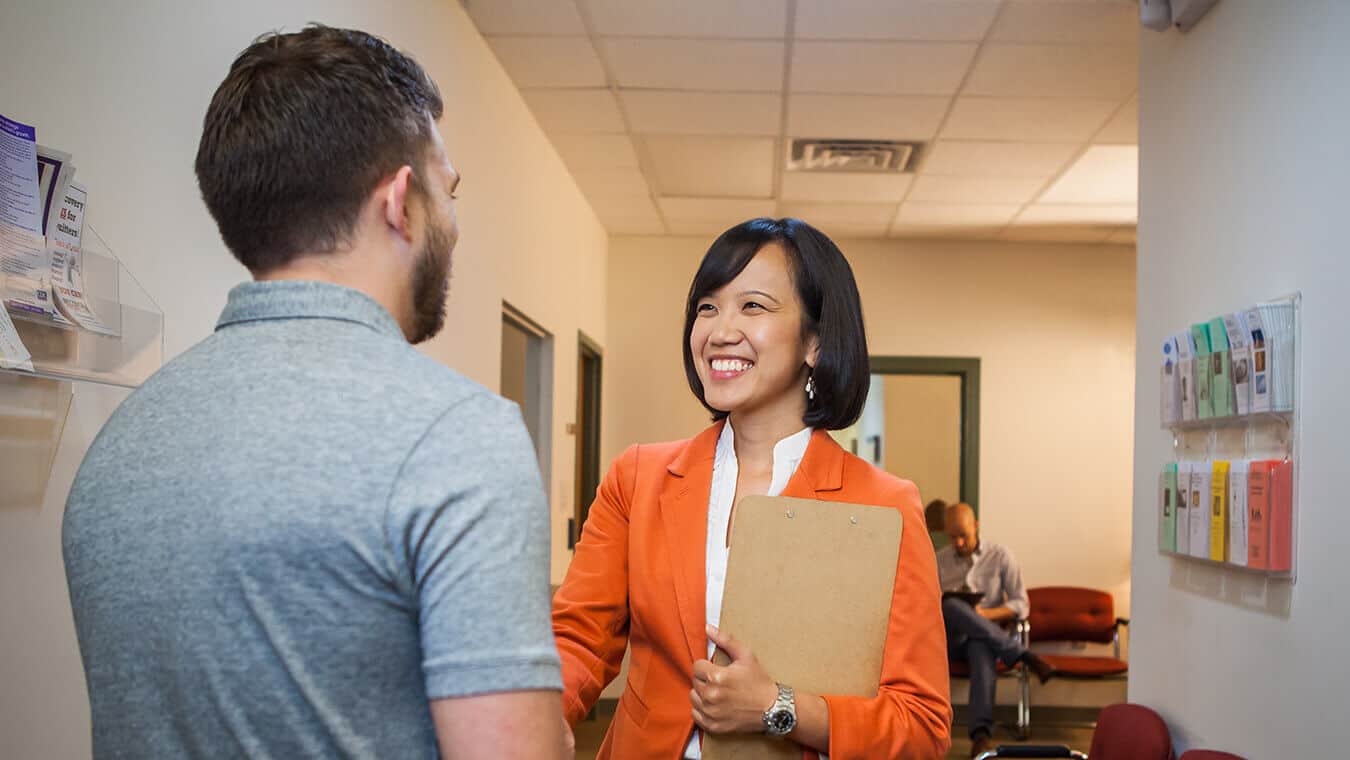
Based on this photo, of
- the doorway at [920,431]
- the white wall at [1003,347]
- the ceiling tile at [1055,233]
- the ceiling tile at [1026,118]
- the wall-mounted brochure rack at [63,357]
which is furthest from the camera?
the doorway at [920,431]

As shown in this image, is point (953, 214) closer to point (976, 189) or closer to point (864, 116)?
point (976, 189)

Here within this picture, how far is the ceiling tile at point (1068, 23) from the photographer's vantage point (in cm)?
379

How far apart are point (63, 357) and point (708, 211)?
5538mm

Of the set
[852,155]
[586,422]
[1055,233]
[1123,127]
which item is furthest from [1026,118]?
[586,422]

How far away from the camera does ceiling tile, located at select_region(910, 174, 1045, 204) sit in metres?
6.18

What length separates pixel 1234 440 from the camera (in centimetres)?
300

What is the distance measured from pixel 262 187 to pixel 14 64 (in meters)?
1.07

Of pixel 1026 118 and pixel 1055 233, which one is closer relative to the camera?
pixel 1026 118

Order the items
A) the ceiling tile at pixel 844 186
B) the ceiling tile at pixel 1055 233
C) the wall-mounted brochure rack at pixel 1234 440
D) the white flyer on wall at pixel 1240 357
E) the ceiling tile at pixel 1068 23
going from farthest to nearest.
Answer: the ceiling tile at pixel 1055 233
the ceiling tile at pixel 844 186
the ceiling tile at pixel 1068 23
the white flyer on wall at pixel 1240 357
the wall-mounted brochure rack at pixel 1234 440

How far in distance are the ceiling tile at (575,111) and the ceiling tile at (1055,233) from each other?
3249mm

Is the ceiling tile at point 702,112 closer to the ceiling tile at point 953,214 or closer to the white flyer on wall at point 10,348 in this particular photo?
the ceiling tile at point 953,214

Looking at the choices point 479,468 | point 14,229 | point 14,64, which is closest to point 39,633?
point 14,229

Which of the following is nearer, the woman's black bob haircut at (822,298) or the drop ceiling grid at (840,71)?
the woman's black bob haircut at (822,298)

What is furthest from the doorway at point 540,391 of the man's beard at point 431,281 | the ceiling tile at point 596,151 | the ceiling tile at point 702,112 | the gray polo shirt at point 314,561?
the gray polo shirt at point 314,561
